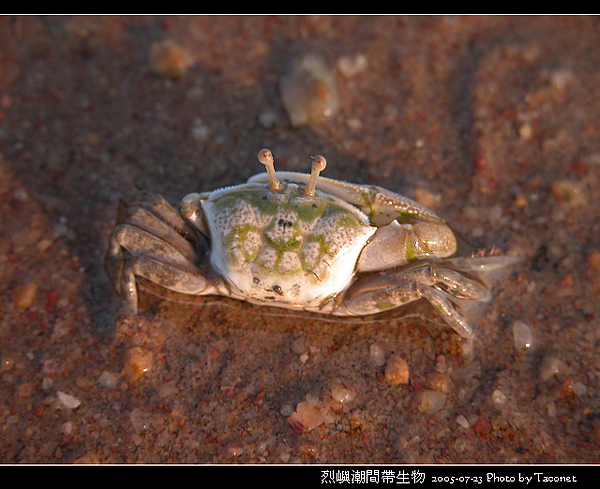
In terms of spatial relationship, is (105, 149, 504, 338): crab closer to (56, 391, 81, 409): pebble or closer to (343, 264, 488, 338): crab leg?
(343, 264, 488, 338): crab leg

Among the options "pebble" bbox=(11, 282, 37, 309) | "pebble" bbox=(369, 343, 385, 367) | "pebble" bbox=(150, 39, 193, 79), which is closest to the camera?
"pebble" bbox=(369, 343, 385, 367)

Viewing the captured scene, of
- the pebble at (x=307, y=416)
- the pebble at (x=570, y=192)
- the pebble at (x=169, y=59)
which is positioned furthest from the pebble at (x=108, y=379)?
the pebble at (x=570, y=192)

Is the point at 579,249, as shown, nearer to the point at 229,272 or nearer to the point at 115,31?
the point at 229,272

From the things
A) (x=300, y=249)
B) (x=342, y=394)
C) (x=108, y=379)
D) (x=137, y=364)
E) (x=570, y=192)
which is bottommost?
(x=108, y=379)

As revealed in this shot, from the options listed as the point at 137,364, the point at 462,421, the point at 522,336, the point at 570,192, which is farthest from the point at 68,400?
the point at 570,192

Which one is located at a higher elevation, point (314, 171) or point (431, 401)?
point (314, 171)

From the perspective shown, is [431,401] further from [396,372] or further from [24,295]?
[24,295]

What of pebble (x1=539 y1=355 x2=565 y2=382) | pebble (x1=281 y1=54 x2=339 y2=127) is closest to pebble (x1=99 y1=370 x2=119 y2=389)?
pebble (x1=281 y1=54 x2=339 y2=127)
